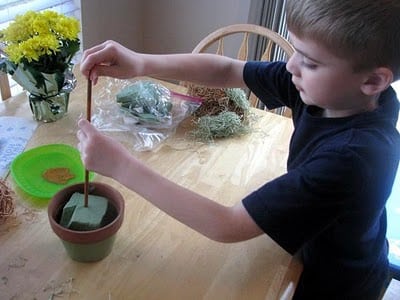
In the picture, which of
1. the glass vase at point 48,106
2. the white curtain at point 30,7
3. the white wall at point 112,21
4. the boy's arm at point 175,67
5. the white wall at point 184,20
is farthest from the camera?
the white wall at point 184,20

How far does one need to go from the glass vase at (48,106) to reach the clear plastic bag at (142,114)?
84mm

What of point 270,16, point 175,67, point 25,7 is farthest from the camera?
point 270,16

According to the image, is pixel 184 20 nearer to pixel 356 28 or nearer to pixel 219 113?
pixel 219 113

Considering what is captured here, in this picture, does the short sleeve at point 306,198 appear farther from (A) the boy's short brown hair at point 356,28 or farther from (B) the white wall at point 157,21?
(B) the white wall at point 157,21

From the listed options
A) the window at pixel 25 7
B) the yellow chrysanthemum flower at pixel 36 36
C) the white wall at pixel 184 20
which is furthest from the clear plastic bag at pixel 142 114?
the white wall at pixel 184 20

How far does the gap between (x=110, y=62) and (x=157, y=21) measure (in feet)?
4.81

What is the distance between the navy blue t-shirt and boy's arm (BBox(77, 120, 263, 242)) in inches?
1.4

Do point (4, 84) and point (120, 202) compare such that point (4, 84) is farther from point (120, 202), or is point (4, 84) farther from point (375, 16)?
point (375, 16)

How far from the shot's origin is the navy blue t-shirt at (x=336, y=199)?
647mm

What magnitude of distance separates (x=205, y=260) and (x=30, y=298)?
283mm

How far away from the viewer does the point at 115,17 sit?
2037mm

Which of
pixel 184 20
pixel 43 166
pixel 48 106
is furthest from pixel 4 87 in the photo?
pixel 184 20

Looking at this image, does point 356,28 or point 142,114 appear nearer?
point 356,28

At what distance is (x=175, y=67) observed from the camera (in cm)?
98
